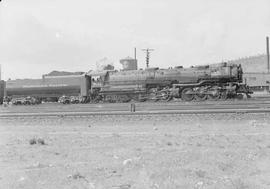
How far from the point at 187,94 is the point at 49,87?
1360cm

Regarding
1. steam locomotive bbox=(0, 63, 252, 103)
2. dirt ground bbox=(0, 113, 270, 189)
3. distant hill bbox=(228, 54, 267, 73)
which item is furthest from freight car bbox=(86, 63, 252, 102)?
distant hill bbox=(228, 54, 267, 73)

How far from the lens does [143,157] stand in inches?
377

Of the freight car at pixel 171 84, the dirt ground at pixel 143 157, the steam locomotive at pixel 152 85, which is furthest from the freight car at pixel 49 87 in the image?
the dirt ground at pixel 143 157

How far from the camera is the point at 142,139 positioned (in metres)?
A: 12.5

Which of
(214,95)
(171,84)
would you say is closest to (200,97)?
(214,95)

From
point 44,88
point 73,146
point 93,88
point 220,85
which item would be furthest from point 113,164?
point 44,88

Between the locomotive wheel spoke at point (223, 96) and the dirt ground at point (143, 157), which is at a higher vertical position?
the locomotive wheel spoke at point (223, 96)

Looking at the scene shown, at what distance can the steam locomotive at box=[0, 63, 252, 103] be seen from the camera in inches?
1197

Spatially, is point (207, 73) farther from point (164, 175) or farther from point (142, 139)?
point (164, 175)

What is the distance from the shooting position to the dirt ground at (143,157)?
7.68 m

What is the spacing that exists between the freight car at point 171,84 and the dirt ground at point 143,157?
13504 mm

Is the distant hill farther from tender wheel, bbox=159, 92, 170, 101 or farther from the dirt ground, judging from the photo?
the dirt ground

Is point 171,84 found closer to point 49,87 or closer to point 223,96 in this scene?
point 223,96

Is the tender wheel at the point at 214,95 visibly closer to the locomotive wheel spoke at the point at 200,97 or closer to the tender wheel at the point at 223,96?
A: the tender wheel at the point at 223,96
